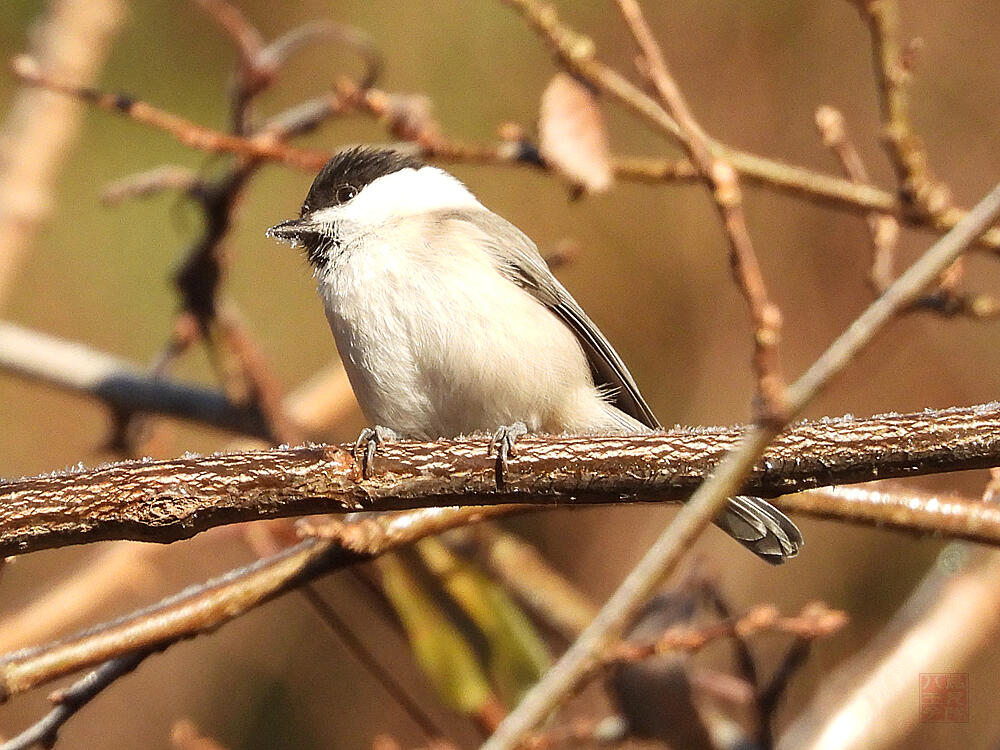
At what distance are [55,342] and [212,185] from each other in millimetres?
571

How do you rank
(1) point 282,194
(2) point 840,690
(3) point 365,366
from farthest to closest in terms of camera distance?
1. (1) point 282,194
2. (3) point 365,366
3. (2) point 840,690

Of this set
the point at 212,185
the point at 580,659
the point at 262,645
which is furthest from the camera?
the point at 262,645

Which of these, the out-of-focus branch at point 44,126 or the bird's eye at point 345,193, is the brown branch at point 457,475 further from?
the out-of-focus branch at point 44,126

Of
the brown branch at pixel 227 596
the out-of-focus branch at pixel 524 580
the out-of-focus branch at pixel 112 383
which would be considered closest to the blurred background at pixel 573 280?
Result: the out-of-focus branch at pixel 112 383

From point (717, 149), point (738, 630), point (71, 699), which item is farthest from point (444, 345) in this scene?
point (71, 699)

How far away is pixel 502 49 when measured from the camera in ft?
12.4

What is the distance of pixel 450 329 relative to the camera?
2.27 m

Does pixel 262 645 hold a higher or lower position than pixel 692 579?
higher

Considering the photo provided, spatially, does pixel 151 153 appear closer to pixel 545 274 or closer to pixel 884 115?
pixel 545 274

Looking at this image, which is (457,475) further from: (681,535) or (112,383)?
(112,383)

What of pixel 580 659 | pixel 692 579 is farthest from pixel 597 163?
pixel 580 659

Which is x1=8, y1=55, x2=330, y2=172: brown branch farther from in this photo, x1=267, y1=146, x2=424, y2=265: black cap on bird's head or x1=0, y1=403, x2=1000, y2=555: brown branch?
x1=0, y1=403, x2=1000, y2=555: brown branch

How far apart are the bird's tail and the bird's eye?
1147 mm

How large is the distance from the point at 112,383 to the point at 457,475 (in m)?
1.56
